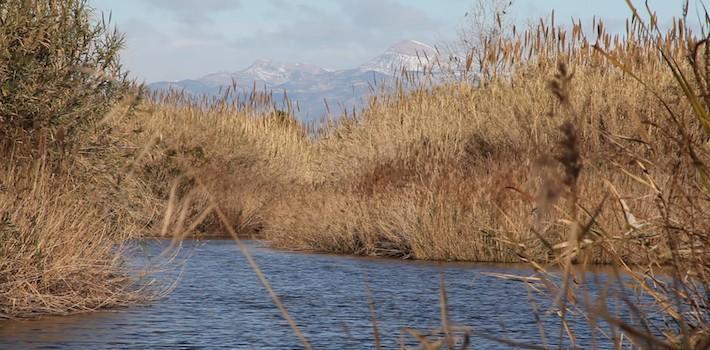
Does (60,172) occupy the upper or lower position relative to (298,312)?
upper

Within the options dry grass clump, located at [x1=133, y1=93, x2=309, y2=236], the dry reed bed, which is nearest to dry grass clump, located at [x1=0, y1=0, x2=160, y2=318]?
the dry reed bed

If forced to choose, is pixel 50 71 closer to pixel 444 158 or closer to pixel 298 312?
pixel 298 312

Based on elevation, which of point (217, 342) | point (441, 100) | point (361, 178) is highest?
point (441, 100)

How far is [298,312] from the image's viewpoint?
11859mm

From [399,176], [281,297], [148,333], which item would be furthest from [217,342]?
[399,176]

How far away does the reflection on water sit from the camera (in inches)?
387

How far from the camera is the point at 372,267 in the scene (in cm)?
1686

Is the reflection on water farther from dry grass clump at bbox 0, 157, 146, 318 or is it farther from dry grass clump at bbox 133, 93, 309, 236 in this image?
dry grass clump at bbox 133, 93, 309, 236

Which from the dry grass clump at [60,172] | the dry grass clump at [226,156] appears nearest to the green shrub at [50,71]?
the dry grass clump at [60,172]

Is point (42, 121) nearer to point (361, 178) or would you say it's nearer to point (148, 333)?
point (148, 333)

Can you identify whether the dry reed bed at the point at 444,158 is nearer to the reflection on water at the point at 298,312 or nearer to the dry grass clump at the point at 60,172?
the reflection on water at the point at 298,312

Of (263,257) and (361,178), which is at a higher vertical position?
(361,178)

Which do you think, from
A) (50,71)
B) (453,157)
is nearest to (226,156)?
(453,157)

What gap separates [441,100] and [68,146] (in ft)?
43.5
